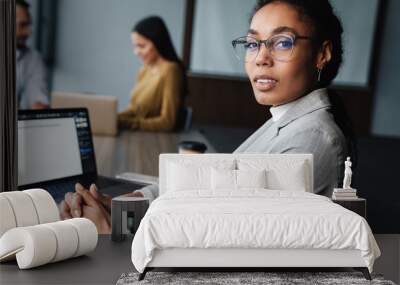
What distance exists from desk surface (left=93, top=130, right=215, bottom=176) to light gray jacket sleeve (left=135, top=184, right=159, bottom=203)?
78 millimetres

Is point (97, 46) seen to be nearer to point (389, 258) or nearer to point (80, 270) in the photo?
point (80, 270)

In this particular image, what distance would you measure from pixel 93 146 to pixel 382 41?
4102 mm

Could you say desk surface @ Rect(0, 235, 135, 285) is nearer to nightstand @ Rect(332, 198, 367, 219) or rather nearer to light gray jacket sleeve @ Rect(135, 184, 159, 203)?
light gray jacket sleeve @ Rect(135, 184, 159, 203)

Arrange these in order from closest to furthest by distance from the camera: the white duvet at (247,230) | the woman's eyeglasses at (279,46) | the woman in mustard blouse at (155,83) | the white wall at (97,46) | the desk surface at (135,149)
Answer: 1. the white duvet at (247,230)
2. the desk surface at (135,149)
3. the woman's eyeglasses at (279,46)
4. the woman in mustard blouse at (155,83)
5. the white wall at (97,46)

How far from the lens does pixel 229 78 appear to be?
7.38 metres

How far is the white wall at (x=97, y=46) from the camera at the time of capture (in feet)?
22.2

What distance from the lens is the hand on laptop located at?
4777mm

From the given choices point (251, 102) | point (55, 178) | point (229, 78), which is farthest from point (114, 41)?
point (55, 178)

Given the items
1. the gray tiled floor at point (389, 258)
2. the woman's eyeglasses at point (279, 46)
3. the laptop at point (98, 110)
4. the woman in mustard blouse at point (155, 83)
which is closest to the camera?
the gray tiled floor at point (389, 258)

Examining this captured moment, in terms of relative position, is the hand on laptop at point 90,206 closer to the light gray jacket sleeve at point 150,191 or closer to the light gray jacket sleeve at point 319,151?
the light gray jacket sleeve at point 150,191

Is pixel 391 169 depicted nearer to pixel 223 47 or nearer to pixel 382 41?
pixel 382 41

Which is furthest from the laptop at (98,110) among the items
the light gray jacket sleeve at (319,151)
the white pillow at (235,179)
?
the white pillow at (235,179)

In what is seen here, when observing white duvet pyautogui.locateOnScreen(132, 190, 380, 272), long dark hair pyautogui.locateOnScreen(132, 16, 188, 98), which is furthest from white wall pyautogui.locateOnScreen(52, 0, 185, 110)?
white duvet pyautogui.locateOnScreen(132, 190, 380, 272)

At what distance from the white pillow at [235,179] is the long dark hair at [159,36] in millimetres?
2248
